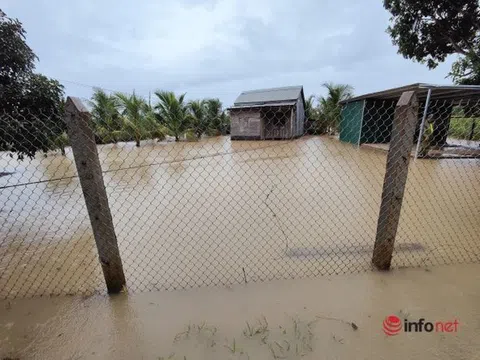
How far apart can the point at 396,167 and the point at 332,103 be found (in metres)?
18.1

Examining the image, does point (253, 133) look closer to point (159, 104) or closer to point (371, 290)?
point (159, 104)

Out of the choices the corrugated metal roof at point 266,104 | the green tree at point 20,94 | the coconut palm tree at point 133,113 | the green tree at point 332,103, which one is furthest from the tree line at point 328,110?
the green tree at point 20,94

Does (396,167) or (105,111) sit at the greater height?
(105,111)

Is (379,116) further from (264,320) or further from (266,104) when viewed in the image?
(264,320)

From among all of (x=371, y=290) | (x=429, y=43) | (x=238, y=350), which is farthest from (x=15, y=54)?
(x=429, y=43)

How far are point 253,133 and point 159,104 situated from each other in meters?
6.12

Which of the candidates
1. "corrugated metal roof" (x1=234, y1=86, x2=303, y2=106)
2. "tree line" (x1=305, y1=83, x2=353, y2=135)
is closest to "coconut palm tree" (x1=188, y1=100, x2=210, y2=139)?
"corrugated metal roof" (x1=234, y1=86, x2=303, y2=106)

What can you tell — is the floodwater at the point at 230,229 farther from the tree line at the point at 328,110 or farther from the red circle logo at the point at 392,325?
the tree line at the point at 328,110

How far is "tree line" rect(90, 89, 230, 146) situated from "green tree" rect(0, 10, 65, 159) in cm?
977

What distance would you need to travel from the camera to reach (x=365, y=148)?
35.7 ft

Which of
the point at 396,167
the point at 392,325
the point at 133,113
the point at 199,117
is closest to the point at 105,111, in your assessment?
the point at 133,113

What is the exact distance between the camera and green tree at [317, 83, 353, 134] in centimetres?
1777

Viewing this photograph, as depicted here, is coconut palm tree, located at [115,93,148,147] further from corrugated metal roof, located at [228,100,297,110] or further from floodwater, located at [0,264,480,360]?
floodwater, located at [0,264,480,360]

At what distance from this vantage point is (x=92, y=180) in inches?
66.9
